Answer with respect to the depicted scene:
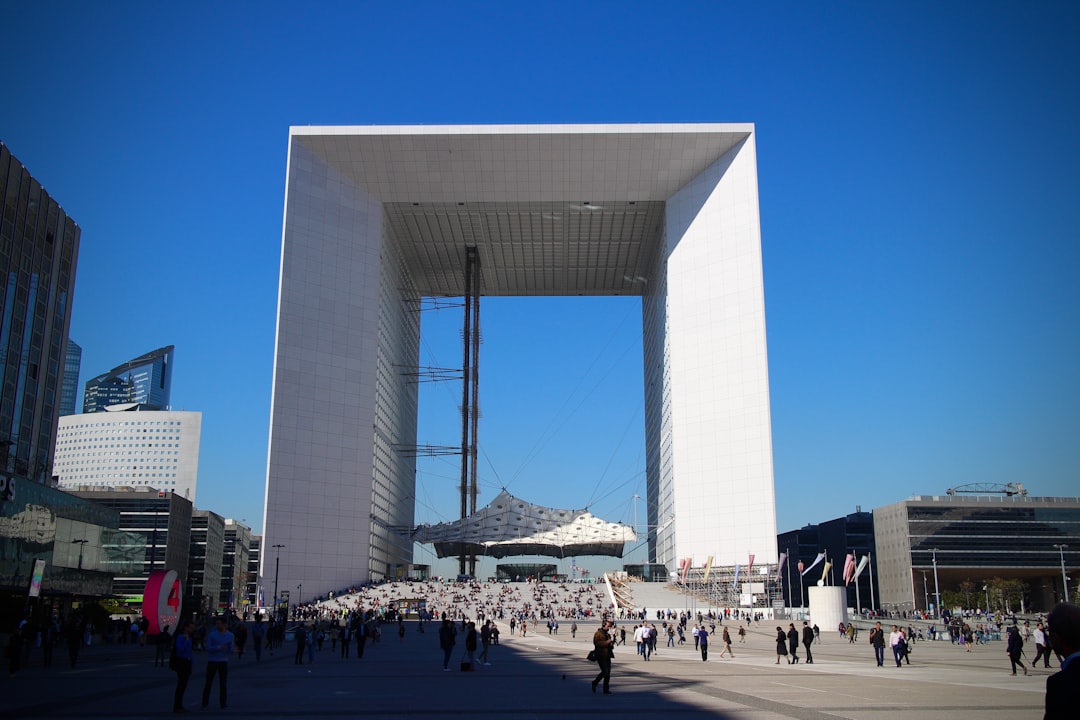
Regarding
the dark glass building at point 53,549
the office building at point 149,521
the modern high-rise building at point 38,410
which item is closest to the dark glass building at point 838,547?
the office building at point 149,521

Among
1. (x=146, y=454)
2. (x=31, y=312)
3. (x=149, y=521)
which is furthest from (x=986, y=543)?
(x=146, y=454)

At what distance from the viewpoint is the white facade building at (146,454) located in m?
193

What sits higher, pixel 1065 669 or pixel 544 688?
pixel 1065 669

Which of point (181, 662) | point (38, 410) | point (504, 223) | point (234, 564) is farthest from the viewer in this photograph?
point (234, 564)

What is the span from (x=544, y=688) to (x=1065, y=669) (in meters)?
15.7

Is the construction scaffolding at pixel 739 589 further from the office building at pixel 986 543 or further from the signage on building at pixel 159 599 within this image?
the office building at pixel 986 543

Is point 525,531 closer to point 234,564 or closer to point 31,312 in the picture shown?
point 31,312

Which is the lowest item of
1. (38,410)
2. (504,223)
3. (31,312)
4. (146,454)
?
(38,410)

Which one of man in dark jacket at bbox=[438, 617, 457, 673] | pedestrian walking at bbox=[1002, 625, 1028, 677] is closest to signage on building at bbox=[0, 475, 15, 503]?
man in dark jacket at bbox=[438, 617, 457, 673]

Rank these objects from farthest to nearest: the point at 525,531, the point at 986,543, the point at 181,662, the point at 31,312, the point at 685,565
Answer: the point at 986,543 < the point at 525,531 < the point at 685,565 < the point at 31,312 < the point at 181,662

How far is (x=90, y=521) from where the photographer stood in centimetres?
5803

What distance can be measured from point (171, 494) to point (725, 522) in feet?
252

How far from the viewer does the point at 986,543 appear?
121438 mm

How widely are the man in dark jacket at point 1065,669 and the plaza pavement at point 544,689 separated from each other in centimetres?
966
